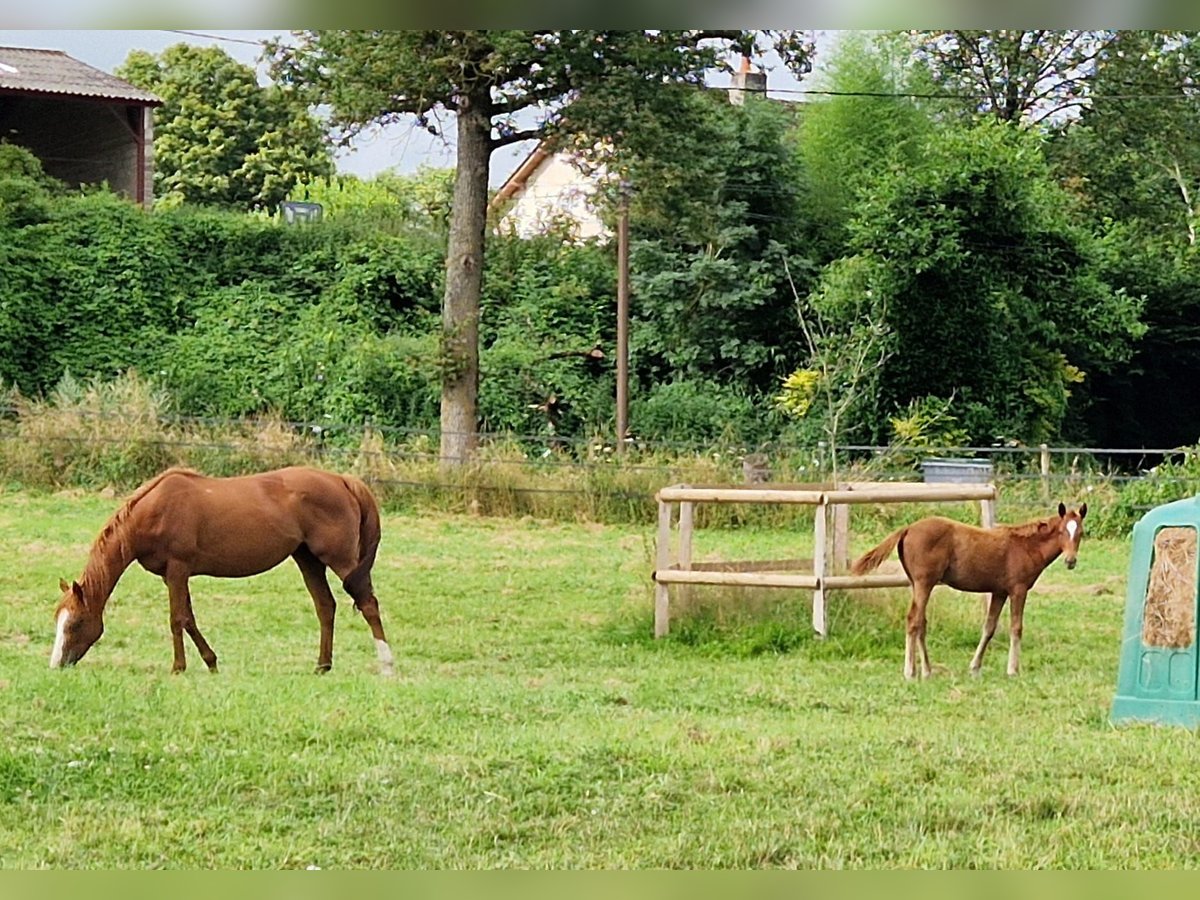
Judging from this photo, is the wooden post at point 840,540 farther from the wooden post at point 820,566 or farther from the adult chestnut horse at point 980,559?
the adult chestnut horse at point 980,559

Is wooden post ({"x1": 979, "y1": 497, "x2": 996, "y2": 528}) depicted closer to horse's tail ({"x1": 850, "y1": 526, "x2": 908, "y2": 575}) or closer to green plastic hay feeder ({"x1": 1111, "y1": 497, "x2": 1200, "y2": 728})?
horse's tail ({"x1": 850, "y1": 526, "x2": 908, "y2": 575})

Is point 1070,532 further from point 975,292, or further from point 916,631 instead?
point 975,292

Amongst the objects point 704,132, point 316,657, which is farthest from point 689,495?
point 704,132

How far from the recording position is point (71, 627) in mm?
8602

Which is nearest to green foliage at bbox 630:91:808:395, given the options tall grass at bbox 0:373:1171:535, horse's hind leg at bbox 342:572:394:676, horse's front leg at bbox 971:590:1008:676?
tall grass at bbox 0:373:1171:535

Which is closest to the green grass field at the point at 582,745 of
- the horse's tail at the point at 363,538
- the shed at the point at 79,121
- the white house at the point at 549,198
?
the horse's tail at the point at 363,538

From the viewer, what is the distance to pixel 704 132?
71.2 ft

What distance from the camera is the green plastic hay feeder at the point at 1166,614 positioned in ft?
23.5

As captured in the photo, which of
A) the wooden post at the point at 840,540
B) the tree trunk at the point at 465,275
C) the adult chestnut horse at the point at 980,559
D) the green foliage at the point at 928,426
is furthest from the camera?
the green foliage at the point at 928,426

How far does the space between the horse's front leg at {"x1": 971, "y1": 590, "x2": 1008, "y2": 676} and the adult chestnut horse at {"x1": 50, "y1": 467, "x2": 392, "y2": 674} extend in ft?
10.8

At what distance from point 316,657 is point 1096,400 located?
20.9 m

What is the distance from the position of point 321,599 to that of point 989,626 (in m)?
3.77

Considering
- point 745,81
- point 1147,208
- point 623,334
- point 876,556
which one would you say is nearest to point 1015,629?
point 876,556

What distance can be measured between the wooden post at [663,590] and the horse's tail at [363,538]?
7.25ft
